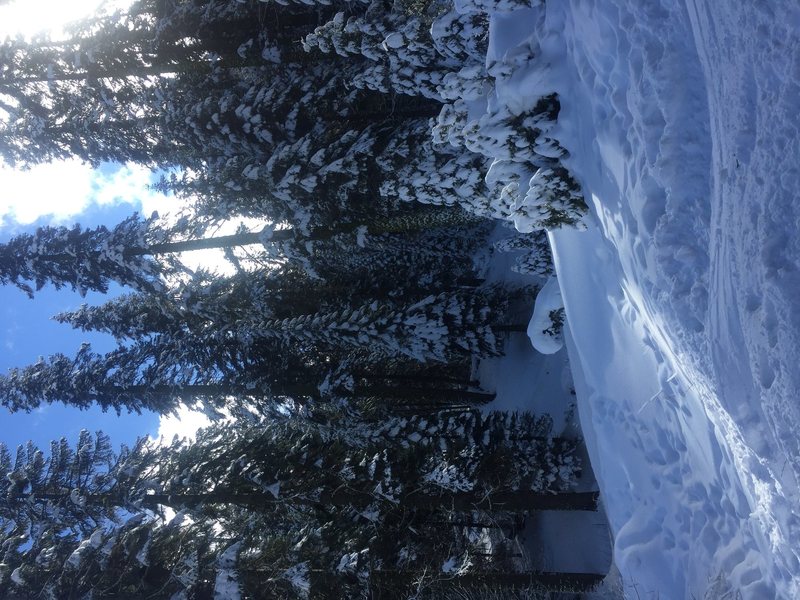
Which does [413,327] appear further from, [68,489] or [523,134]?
[68,489]

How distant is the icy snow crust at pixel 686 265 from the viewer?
4.61m

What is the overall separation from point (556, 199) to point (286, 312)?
12429 millimetres

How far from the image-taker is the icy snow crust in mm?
4613

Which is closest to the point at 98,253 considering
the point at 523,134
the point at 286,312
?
the point at 286,312

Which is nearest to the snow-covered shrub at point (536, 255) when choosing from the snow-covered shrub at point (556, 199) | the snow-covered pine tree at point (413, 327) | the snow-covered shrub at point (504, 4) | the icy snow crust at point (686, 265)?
the snow-covered pine tree at point (413, 327)

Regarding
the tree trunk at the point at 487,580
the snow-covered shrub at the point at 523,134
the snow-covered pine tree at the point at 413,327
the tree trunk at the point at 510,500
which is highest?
the snow-covered pine tree at the point at 413,327

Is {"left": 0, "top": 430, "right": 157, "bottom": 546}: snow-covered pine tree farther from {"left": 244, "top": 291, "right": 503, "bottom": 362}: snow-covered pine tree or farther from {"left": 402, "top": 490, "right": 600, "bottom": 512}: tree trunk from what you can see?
{"left": 402, "top": 490, "right": 600, "bottom": 512}: tree trunk

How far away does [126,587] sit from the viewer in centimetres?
1286

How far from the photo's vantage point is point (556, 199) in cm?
833

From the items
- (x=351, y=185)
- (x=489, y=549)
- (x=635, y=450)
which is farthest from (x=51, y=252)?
(x=635, y=450)

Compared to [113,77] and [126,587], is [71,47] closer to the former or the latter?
[113,77]

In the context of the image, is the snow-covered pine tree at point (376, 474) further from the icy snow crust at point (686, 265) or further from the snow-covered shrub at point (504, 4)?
the snow-covered shrub at point (504, 4)

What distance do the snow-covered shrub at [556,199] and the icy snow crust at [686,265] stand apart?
0.23 metres

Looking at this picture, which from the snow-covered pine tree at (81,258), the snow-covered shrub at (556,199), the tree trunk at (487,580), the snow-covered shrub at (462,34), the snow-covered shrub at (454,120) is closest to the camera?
the snow-covered shrub at (556,199)
